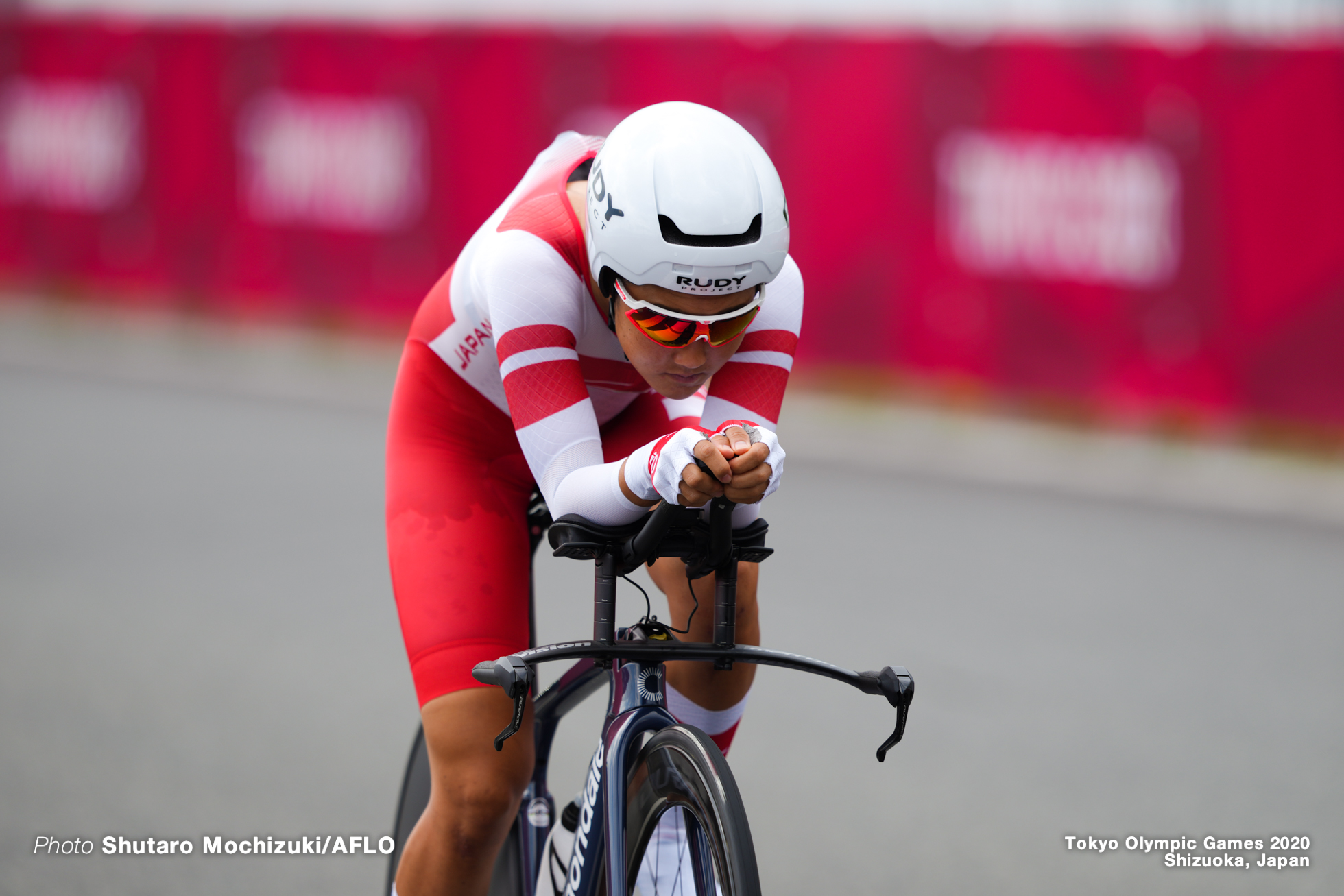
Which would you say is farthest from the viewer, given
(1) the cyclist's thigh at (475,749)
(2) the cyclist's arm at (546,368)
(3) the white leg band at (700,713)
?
(3) the white leg band at (700,713)

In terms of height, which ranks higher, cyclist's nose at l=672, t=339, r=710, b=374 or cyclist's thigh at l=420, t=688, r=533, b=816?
cyclist's nose at l=672, t=339, r=710, b=374

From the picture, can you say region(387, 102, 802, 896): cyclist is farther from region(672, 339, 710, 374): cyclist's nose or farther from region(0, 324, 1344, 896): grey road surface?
region(0, 324, 1344, 896): grey road surface

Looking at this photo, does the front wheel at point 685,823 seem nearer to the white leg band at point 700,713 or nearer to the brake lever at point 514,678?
the brake lever at point 514,678

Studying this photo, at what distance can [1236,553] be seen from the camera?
7.52 m

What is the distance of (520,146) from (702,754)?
10.2m

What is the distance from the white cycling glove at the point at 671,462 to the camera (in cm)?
235

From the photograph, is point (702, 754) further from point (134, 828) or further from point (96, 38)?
point (96, 38)

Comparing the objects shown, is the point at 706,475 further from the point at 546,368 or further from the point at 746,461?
the point at 546,368

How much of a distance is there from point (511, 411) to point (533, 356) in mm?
104

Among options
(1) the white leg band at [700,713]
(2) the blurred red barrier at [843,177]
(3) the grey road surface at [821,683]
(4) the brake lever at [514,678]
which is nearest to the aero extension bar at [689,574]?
(4) the brake lever at [514,678]

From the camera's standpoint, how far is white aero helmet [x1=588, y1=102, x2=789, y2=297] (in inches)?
98.1

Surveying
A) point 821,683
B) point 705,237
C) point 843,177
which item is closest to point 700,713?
point 705,237

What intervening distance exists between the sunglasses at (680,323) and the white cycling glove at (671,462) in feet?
0.64

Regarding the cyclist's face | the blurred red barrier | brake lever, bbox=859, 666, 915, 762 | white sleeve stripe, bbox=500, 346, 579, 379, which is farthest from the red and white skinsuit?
the blurred red barrier
